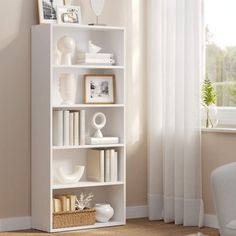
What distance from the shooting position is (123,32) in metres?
6.00

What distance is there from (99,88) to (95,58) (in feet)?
0.88

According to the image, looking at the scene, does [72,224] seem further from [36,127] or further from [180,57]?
[180,57]

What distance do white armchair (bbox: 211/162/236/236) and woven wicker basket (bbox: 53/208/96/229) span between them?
1677 mm

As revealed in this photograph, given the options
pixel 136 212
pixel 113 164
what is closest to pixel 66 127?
pixel 113 164

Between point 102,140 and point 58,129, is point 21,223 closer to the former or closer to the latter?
point 58,129

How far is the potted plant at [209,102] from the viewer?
5957 millimetres

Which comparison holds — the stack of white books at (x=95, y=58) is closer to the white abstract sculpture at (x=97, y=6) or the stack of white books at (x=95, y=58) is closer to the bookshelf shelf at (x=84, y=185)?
the white abstract sculpture at (x=97, y=6)

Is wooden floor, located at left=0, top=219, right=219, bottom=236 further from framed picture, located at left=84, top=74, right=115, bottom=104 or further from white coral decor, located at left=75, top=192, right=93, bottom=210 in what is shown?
framed picture, located at left=84, top=74, right=115, bottom=104

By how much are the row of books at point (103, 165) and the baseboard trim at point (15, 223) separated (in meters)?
0.65

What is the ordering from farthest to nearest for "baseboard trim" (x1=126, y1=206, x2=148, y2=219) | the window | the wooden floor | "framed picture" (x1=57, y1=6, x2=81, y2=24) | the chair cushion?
"baseboard trim" (x1=126, y1=206, x2=148, y2=219) < the window < "framed picture" (x1=57, y1=6, x2=81, y2=24) < the wooden floor < the chair cushion

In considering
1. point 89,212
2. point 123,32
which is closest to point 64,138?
point 89,212

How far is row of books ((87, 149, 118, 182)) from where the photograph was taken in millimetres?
5930

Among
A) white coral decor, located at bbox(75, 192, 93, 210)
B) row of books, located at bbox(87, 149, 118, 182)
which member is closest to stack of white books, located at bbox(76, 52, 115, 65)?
row of books, located at bbox(87, 149, 118, 182)

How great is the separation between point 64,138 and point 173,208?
3.73 feet
